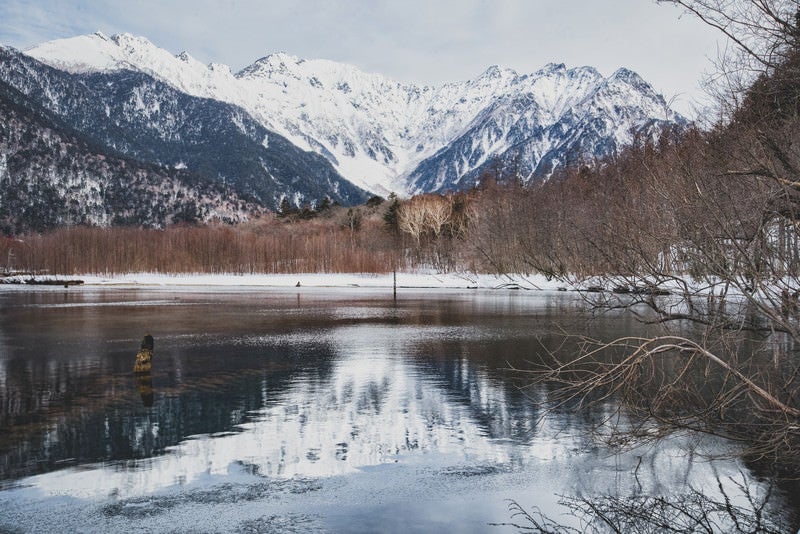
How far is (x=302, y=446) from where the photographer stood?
42.9 ft

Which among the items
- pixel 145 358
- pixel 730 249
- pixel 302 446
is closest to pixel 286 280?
pixel 145 358

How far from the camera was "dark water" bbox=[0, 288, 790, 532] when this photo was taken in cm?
981

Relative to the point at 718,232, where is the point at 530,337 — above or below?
below

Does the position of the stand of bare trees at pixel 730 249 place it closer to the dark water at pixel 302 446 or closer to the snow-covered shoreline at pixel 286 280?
the dark water at pixel 302 446

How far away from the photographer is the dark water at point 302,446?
981cm

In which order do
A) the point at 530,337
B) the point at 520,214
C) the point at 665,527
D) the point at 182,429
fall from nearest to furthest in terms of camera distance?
the point at 665,527, the point at 182,429, the point at 530,337, the point at 520,214

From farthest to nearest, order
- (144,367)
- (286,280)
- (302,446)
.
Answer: (286,280)
(144,367)
(302,446)

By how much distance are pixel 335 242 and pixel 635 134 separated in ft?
353

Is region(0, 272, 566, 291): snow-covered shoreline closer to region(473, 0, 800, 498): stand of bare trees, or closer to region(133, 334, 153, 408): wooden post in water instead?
region(133, 334, 153, 408): wooden post in water

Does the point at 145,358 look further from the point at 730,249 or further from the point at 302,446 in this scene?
the point at 730,249

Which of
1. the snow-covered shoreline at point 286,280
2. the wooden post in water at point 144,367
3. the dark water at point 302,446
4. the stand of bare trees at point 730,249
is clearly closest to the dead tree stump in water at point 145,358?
the wooden post in water at point 144,367

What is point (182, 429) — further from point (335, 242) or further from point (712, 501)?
point (335, 242)

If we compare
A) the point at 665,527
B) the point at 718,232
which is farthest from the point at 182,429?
the point at 718,232

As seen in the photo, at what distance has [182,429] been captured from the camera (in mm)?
14219
